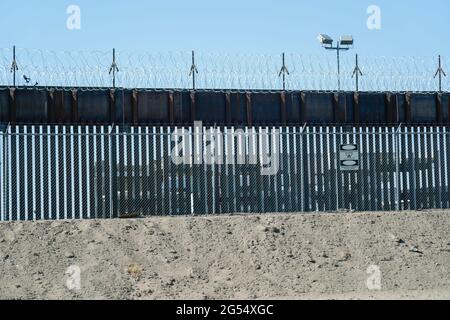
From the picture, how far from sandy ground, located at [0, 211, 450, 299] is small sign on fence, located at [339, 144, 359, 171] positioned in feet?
10.6

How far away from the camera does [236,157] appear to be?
24281 millimetres

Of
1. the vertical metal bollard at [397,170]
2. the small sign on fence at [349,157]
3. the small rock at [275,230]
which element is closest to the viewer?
the small rock at [275,230]

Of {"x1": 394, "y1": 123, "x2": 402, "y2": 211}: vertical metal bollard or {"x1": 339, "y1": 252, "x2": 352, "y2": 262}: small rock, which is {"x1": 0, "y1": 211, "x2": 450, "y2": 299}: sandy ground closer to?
{"x1": 339, "y1": 252, "x2": 352, "y2": 262}: small rock

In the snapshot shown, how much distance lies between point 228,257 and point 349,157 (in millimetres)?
7336

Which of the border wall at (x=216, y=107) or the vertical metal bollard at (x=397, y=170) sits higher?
the border wall at (x=216, y=107)

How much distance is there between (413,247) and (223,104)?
792 cm

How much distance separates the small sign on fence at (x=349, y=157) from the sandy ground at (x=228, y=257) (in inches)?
128

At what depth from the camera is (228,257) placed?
19375 mm

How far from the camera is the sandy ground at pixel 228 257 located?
1783 centimetres

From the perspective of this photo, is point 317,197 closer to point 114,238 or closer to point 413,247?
point 413,247

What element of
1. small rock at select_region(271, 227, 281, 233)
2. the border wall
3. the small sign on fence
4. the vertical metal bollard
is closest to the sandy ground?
small rock at select_region(271, 227, 281, 233)

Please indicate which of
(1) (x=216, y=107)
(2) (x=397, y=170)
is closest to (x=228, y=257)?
(1) (x=216, y=107)

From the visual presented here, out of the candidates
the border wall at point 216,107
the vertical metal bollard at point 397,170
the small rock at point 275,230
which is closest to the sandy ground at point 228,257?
the small rock at point 275,230

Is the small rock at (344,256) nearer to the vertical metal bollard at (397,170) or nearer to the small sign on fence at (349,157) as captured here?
the vertical metal bollard at (397,170)
